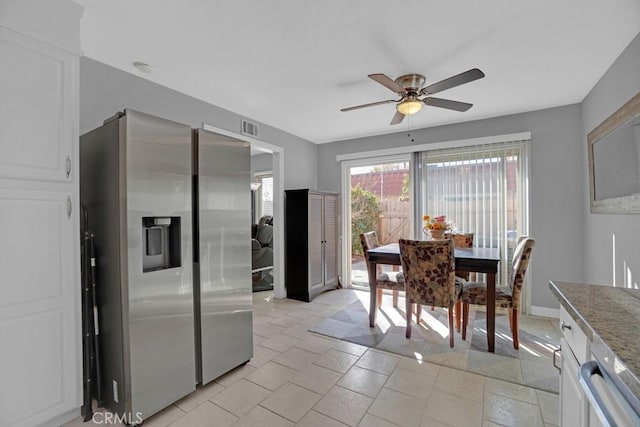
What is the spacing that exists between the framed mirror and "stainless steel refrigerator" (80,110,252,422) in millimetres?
2778

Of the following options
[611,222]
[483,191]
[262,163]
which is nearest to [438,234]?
[483,191]

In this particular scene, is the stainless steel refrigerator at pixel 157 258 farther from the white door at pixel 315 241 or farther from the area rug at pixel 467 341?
the white door at pixel 315 241

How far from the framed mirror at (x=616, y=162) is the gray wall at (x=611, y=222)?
0.13 meters

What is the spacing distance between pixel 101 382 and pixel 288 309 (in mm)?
2258

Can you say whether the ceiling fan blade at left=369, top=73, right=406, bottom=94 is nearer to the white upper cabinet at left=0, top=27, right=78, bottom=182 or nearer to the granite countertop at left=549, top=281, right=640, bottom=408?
the granite countertop at left=549, top=281, right=640, bottom=408

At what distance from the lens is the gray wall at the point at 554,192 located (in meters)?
3.36

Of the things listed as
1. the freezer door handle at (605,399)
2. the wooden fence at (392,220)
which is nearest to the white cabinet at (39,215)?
the freezer door handle at (605,399)

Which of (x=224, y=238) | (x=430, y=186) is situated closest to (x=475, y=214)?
(x=430, y=186)

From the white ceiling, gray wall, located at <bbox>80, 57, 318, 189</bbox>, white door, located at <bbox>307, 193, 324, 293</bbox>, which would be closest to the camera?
the white ceiling

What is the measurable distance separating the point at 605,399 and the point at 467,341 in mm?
2356

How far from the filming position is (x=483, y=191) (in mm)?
3859

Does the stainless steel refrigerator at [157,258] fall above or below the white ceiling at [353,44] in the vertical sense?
below

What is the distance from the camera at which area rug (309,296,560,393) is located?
7.61 ft

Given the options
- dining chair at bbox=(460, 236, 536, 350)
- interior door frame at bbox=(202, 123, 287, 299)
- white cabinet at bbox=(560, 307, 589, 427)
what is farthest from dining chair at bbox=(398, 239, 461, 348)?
interior door frame at bbox=(202, 123, 287, 299)
